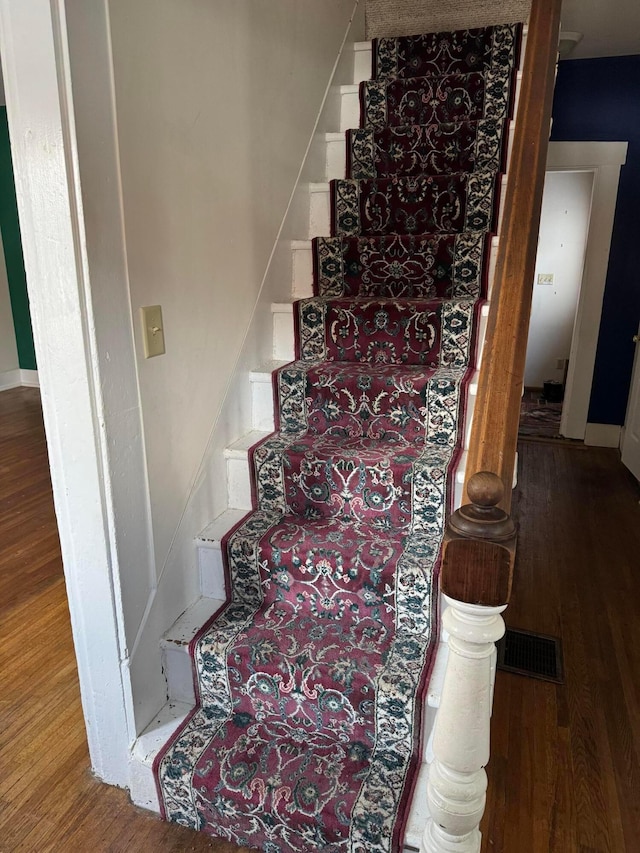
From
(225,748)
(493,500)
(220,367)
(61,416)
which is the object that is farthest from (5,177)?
(493,500)

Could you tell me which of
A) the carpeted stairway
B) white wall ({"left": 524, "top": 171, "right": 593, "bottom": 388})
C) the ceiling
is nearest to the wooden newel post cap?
the carpeted stairway

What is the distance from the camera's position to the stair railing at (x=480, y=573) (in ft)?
2.23

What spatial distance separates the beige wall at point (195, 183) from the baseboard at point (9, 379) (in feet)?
15.3

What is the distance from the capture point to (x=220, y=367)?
1.84 meters

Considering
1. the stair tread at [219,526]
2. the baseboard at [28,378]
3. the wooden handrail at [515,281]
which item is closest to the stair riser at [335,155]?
the wooden handrail at [515,281]

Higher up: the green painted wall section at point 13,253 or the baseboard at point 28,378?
the green painted wall section at point 13,253

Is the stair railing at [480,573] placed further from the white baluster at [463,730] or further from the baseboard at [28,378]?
the baseboard at [28,378]

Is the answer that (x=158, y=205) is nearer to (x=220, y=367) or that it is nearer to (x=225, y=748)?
(x=220, y=367)

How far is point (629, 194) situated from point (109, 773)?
14.1 ft

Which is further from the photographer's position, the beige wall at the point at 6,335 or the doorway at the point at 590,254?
the beige wall at the point at 6,335

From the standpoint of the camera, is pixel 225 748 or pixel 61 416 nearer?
pixel 61 416

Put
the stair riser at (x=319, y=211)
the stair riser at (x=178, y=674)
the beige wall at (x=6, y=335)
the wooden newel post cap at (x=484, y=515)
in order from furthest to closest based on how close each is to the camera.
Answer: the beige wall at (x=6, y=335)
the stair riser at (x=319, y=211)
the stair riser at (x=178, y=674)
the wooden newel post cap at (x=484, y=515)

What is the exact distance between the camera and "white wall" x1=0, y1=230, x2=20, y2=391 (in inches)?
222

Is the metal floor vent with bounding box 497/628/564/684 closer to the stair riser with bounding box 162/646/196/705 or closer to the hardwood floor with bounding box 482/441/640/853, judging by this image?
the hardwood floor with bounding box 482/441/640/853
